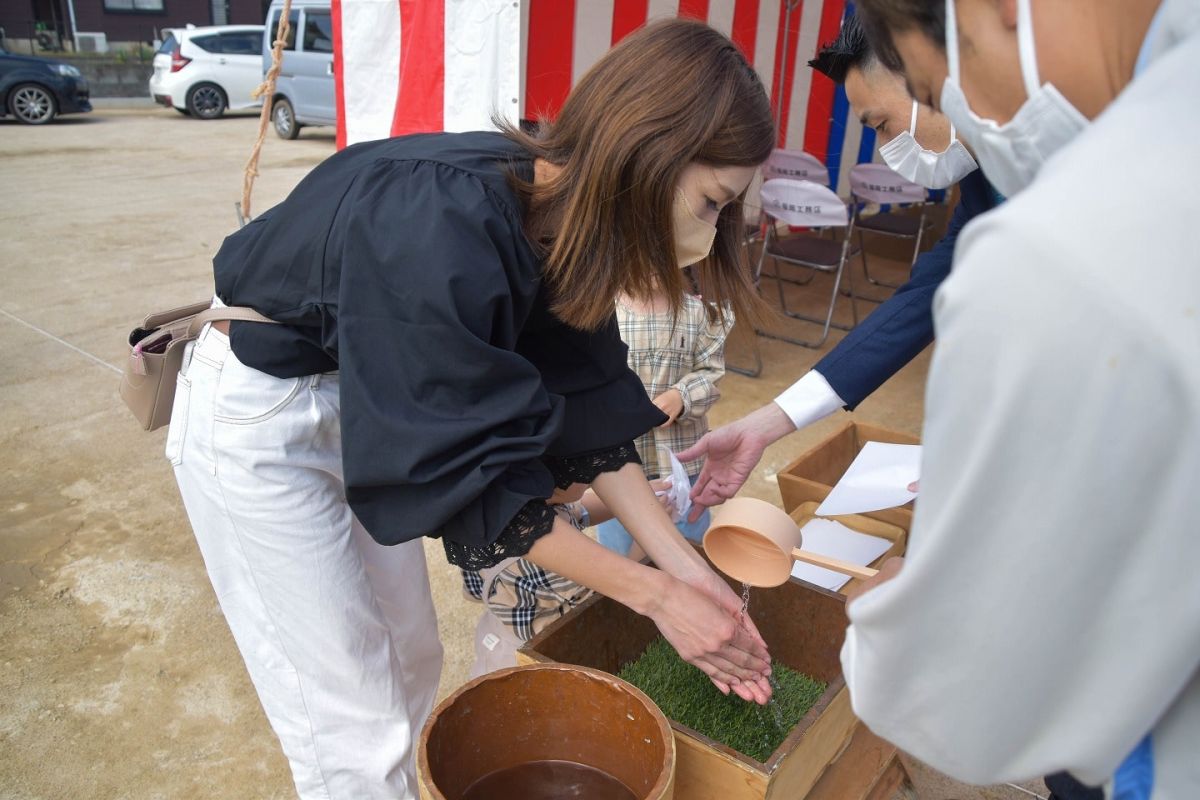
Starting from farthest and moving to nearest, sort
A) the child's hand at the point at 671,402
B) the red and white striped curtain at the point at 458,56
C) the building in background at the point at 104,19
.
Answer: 1. the building in background at the point at 104,19
2. the red and white striped curtain at the point at 458,56
3. the child's hand at the point at 671,402

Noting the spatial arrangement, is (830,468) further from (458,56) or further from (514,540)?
(458,56)

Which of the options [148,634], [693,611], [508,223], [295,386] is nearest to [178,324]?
[295,386]

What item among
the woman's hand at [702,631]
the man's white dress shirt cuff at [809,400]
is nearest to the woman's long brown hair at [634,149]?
the woman's hand at [702,631]

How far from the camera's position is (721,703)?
1.59 meters

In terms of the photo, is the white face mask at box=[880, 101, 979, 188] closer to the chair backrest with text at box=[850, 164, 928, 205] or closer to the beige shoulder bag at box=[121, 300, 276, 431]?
the beige shoulder bag at box=[121, 300, 276, 431]

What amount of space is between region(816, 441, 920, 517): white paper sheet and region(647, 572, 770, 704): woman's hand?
0.85 meters

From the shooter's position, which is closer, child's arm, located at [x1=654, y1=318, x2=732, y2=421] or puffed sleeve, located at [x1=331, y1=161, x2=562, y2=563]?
puffed sleeve, located at [x1=331, y1=161, x2=562, y2=563]

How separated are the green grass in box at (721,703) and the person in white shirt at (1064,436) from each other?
2.98ft

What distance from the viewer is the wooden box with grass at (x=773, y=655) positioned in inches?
46.7

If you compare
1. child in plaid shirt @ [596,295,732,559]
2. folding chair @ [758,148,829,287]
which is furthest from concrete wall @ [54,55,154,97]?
child in plaid shirt @ [596,295,732,559]

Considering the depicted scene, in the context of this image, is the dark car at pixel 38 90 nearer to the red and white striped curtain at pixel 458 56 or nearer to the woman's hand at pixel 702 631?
the red and white striped curtain at pixel 458 56

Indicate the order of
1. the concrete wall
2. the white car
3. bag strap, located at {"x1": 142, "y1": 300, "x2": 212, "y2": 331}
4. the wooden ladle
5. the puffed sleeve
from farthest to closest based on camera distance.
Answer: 1. the concrete wall
2. the white car
3. bag strap, located at {"x1": 142, "y1": 300, "x2": 212, "y2": 331}
4. the wooden ladle
5. the puffed sleeve

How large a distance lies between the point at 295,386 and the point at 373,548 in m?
0.42

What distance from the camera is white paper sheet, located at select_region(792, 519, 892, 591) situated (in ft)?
7.47
